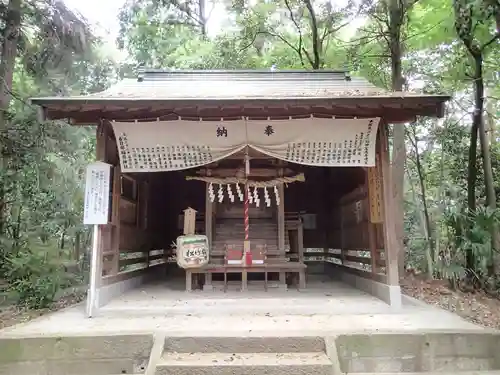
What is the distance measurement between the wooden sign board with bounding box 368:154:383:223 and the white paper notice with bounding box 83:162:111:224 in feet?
13.5

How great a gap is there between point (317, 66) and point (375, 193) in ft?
23.7

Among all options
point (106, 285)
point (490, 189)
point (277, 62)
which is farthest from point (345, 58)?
point (106, 285)

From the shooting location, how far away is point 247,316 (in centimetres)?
520

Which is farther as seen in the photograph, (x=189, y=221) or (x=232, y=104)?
(x=189, y=221)

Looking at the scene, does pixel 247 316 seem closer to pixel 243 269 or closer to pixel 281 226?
pixel 243 269

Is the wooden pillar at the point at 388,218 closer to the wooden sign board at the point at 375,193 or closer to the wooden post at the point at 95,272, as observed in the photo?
the wooden sign board at the point at 375,193

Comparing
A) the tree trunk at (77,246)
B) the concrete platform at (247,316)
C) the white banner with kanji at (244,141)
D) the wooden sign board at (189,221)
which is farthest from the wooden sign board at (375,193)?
the tree trunk at (77,246)

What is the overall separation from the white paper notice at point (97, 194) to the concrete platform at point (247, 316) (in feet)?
4.31

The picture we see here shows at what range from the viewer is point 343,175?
349 inches

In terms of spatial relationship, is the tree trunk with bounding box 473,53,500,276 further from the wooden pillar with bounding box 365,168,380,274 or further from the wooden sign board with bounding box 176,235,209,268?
the wooden sign board with bounding box 176,235,209,268

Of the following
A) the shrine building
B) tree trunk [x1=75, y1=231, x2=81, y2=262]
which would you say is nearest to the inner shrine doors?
the shrine building

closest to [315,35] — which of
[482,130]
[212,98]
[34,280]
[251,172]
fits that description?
[482,130]

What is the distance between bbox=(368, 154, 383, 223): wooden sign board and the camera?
5934 millimetres

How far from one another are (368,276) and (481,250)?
2110 mm
